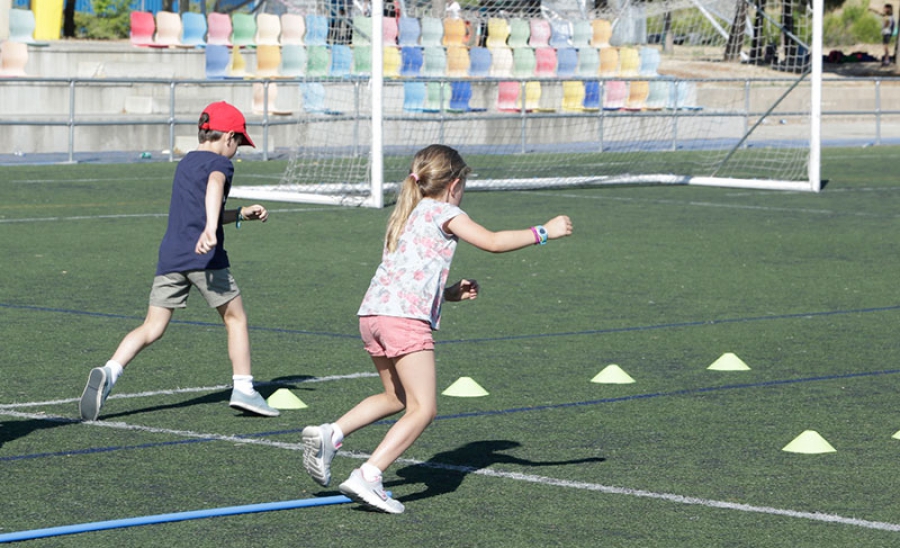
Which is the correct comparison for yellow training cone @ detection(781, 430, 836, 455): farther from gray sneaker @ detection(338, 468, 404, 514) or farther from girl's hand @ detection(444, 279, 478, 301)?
gray sneaker @ detection(338, 468, 404, 514)

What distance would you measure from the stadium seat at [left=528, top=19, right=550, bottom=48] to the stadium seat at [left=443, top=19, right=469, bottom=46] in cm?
118

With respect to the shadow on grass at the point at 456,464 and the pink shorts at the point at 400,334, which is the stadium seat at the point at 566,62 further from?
the pink shorts at the point at 400,334

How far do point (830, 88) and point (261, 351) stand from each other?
3434cm

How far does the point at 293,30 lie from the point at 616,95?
650 cm

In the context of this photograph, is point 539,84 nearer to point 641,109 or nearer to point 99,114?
point 641,109

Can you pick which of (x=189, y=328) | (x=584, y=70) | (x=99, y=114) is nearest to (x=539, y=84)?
(x=584, y=70)

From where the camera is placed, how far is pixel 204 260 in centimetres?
715

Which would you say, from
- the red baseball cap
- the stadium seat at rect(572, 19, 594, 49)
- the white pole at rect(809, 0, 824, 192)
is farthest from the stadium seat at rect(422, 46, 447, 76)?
the red baseball cap

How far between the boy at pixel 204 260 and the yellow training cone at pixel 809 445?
232cm

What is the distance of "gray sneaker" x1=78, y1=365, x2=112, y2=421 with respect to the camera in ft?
22.5

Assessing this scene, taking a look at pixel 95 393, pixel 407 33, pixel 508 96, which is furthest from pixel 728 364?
pixel 508 96

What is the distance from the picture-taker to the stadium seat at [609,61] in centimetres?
2714

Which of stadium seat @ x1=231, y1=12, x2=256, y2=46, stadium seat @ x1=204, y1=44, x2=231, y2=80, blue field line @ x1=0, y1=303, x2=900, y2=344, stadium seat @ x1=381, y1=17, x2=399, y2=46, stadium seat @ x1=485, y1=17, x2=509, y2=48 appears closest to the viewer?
blue field line @ x1=0, y1=303, x2=900, y2=344

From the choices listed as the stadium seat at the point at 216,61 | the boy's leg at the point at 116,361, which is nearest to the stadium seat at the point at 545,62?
the stadium seat at the point at 216,61
